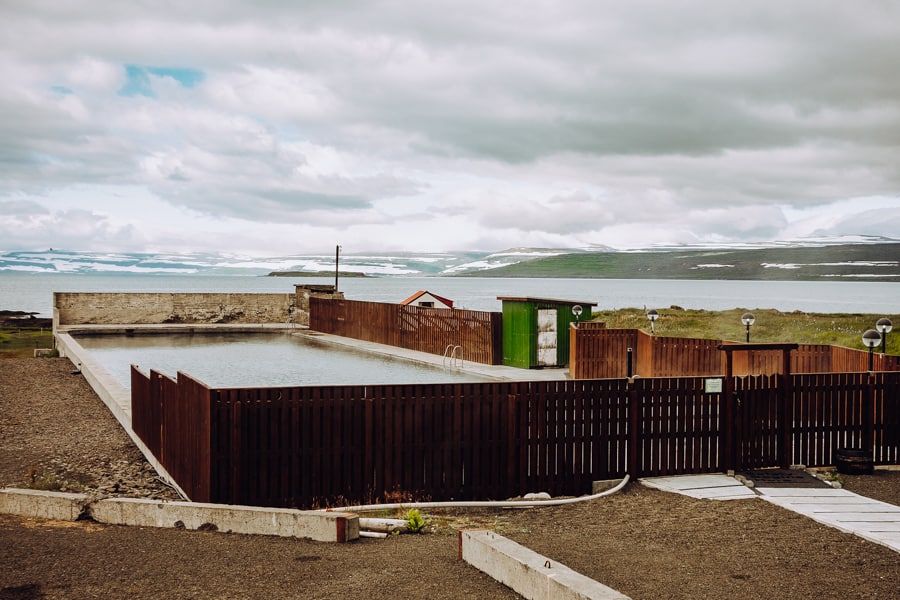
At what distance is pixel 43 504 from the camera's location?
25.1 feet

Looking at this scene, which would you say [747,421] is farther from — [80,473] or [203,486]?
[80,473]

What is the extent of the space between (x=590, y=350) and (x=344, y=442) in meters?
12.2

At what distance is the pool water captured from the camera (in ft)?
67.5

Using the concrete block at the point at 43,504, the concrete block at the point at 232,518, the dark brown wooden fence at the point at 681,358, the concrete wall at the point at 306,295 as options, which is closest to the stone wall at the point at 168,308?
the concrete wall at the point at 306,295

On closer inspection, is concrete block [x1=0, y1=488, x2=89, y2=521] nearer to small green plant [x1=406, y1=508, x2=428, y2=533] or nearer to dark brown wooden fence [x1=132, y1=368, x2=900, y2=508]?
dark brown wooden fence [x1=132, y1=368, x2=900, y2=508]

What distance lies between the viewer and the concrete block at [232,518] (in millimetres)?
6914

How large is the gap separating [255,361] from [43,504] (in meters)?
17.6

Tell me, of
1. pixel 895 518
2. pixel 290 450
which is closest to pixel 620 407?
pixel 895 518

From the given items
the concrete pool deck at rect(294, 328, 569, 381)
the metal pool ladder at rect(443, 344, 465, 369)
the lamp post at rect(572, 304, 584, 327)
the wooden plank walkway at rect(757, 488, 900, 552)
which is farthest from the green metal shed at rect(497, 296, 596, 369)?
the wooden plank walkway at rect(757, 488, 900, 552)

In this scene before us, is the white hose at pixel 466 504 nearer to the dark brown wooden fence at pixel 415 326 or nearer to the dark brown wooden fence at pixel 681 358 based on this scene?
the dark brown wooden fence at pixel 681 358

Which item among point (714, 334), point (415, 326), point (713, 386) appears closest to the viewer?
point (713, 386)

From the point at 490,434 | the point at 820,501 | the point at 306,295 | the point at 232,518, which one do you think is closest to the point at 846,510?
the point at 820,501

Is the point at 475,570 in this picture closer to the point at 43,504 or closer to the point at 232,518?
the point at 232,518

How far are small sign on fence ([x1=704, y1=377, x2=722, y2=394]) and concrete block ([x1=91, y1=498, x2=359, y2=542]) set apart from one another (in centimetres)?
449
